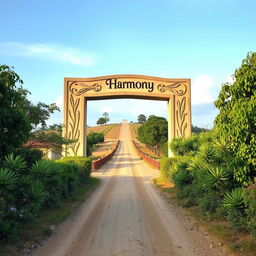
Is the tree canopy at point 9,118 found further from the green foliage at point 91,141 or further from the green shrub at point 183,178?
the green foliage at point 91,141

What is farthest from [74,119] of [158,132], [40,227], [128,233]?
[158,132]

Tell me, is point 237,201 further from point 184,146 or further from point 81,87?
point 81,87

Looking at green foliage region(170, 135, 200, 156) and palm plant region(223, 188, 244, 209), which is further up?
green foliage region(170, 135, 200, 156)

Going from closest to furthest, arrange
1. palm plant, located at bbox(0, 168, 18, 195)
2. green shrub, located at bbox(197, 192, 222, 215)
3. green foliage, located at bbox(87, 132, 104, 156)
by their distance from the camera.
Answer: palm plant, located at bbox(0, 168, 18, 195), green shrub, located at bbox(197, 192, 222, 215), green foliage, located at bbox(87, 132, 104, 156)

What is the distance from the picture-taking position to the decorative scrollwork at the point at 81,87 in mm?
24938

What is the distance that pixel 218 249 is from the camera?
7496 mm

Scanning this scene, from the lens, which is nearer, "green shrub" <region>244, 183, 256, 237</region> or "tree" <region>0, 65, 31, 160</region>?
"green shrub" <region>244, 183, 256, 237</region>

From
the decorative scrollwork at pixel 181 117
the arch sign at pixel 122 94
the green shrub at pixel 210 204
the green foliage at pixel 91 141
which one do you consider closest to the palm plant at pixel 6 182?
the green shrub at pixel 210 204

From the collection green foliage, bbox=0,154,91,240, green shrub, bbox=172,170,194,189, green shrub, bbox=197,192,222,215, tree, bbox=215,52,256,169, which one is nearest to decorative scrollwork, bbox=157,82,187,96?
green shrub, bbox=172,170,194,189

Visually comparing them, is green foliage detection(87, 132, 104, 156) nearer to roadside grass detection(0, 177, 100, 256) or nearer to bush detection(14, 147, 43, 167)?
roadside grass detection(0, 177, 100, 256)

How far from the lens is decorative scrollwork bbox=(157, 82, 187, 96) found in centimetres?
2506

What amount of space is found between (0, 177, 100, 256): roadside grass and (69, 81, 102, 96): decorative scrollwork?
1261cm

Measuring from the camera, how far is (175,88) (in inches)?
992

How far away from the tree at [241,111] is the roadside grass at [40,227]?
260 inches
